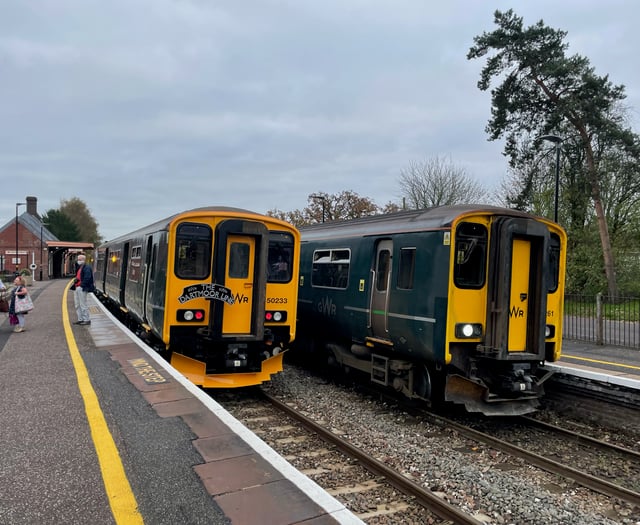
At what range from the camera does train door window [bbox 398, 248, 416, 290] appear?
771 cm

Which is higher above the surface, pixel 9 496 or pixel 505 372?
pixel 505 372

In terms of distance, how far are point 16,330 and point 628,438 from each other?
12.5 metres

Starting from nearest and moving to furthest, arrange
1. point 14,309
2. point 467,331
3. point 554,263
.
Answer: point 467,331, point 554,263, point 14,309

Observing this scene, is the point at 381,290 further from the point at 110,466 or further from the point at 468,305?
the point at 110,466

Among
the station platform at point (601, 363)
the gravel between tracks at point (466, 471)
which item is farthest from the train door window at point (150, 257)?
Result: the station platform at point (601, 363)

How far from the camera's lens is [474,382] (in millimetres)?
7227

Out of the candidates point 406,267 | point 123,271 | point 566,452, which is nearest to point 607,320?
point 566,452

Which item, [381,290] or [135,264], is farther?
[135,264]

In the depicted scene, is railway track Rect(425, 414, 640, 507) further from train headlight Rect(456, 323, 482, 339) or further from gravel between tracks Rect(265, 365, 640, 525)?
train headlight Rect(456, 323, 482, 339)

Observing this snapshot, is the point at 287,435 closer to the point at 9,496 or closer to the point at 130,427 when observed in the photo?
the point at 130,427

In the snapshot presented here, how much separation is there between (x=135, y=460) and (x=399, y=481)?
2643 millimetres

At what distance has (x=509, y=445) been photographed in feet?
21.5

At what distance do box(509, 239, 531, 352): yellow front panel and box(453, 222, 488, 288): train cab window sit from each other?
49 cm

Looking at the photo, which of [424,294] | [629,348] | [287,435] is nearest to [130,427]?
[287,435]
